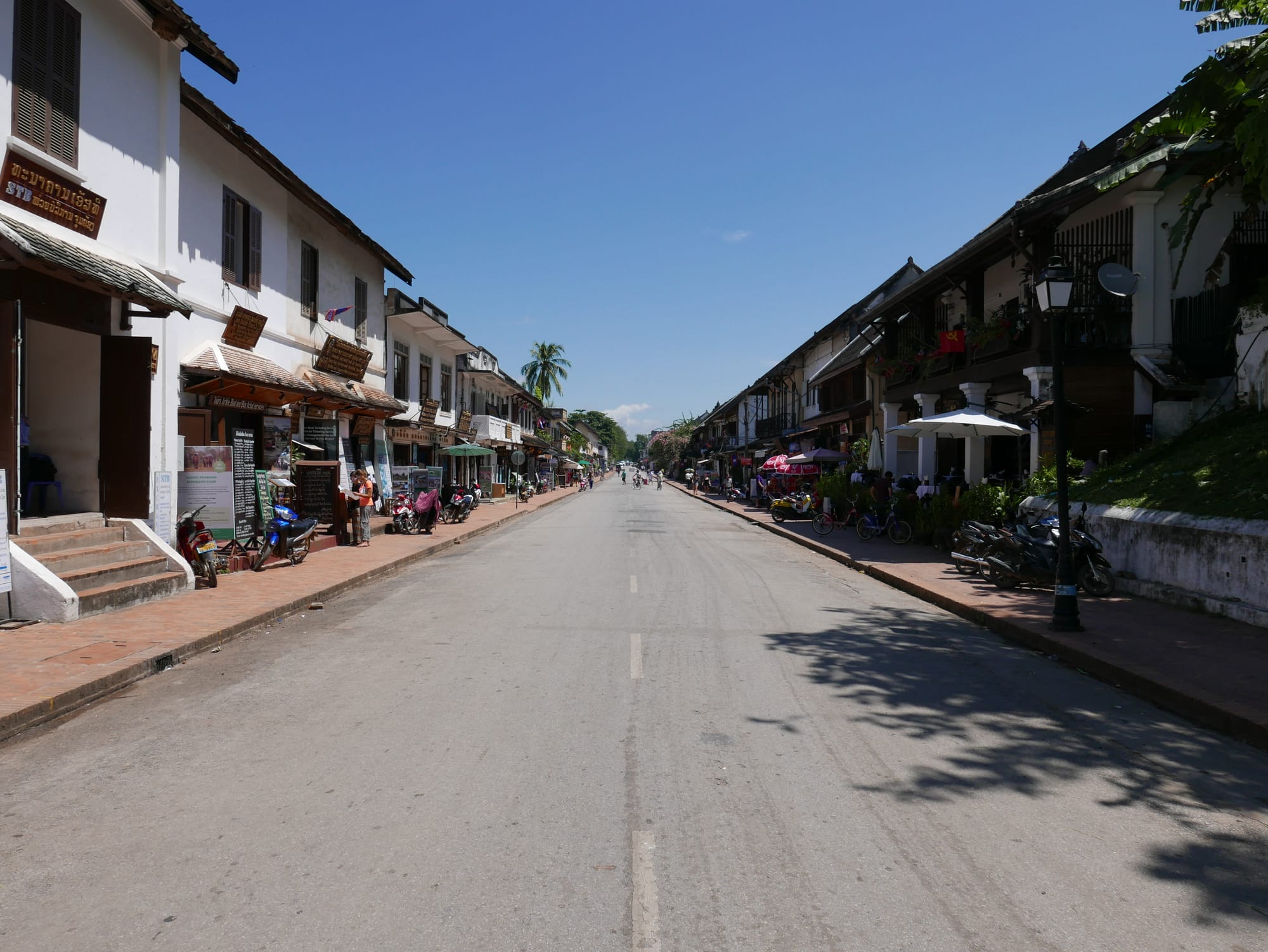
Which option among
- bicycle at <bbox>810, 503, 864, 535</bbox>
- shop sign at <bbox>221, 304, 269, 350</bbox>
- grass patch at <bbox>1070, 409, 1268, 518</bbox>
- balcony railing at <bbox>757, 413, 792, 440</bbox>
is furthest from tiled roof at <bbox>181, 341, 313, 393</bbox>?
balcony railing at <bbox>757, 413, 792, 440</bbox>

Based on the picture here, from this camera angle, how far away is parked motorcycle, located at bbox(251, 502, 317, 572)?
1406 centimetres

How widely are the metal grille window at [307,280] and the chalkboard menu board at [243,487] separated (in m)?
6.25

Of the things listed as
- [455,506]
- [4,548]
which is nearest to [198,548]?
[4,548]

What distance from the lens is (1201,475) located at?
11844mm

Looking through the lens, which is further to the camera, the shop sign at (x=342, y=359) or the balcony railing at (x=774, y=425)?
the balcony railing at (x=774, y=425)

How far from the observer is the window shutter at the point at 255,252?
1664 cm

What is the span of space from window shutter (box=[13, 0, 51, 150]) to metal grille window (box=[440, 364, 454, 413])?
23691 mm

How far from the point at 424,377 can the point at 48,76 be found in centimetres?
2148

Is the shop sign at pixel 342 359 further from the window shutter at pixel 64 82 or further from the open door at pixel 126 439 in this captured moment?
the window shutter at pixel 64 82

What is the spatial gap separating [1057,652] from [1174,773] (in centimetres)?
339

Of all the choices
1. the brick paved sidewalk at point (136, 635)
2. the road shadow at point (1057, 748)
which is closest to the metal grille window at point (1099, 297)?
the road shadow at point (1057, 748)

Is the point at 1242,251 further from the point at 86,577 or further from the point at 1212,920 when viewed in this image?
the point at 86,577

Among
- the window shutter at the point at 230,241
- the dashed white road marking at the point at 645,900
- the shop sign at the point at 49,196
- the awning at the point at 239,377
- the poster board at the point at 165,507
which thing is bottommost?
the dashed white road marking at the point at 645,900

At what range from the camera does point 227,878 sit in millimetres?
3518
